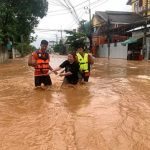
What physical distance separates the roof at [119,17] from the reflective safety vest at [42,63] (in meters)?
37.9

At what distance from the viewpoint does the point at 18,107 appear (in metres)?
7.28

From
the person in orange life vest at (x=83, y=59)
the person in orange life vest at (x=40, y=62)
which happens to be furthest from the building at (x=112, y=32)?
the person in orange life vest at (x=40, y=62)

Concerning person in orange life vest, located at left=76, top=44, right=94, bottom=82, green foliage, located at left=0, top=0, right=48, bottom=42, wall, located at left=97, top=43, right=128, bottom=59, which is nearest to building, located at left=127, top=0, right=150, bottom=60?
wall, located at left=97, top=43, right=128, bottom=59

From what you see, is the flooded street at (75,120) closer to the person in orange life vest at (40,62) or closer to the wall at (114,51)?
the person in orange life vest at (40,62)

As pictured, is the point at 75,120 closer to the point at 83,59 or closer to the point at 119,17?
the point at 83,59

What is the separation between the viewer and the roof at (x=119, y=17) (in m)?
46.6

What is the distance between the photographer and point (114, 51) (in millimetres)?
42469

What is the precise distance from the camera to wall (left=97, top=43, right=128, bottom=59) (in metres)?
39.0

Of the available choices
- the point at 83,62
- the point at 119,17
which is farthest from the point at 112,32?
the point at 83,62

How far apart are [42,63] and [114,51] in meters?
33.9

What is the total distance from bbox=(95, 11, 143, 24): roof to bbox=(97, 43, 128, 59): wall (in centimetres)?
401

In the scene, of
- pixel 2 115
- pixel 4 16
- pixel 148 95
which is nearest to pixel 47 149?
pixel 2 115

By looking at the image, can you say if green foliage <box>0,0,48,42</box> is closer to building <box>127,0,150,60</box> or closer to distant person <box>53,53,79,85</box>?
building <box>127,0,150,60</box>

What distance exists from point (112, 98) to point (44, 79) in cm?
220
